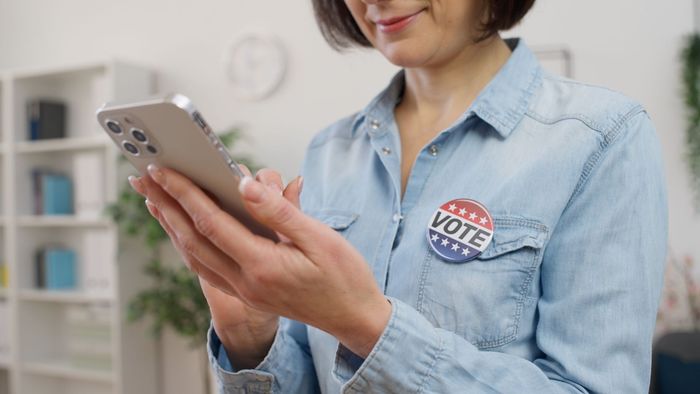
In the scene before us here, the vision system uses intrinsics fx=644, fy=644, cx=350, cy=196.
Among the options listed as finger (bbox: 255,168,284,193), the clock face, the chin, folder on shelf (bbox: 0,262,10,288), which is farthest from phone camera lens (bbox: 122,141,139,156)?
folder on shelf (bbox: 0,262,10,288)

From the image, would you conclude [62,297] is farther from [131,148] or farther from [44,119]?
[131,148]

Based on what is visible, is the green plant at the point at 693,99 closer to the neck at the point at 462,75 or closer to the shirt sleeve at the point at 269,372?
the neck at the point at 462,75

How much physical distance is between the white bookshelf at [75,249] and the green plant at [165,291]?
9.6 inches

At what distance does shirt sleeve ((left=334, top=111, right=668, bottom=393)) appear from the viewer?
663mm

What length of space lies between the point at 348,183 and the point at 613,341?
0.43 metres

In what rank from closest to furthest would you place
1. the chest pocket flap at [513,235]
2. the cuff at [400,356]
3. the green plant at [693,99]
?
the cuff at [400,356] → the chest pocket flap at [513,235] → the green plant at [693,99]

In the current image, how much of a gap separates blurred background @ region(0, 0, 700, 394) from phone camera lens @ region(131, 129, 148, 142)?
257 centimetres

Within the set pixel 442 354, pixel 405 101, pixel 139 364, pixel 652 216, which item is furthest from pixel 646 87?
pixel 139 364

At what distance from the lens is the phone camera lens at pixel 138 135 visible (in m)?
0.59

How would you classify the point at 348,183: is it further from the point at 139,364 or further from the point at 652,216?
the point at 139,364

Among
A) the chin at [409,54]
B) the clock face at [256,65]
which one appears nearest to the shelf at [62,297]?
the clock face at [256,65]

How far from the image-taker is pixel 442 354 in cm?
67

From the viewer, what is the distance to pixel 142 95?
3.65 metres

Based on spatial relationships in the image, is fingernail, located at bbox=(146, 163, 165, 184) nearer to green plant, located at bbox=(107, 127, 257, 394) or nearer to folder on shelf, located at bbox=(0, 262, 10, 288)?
green plant, located at bbox=(107, 127, 257, 394)
